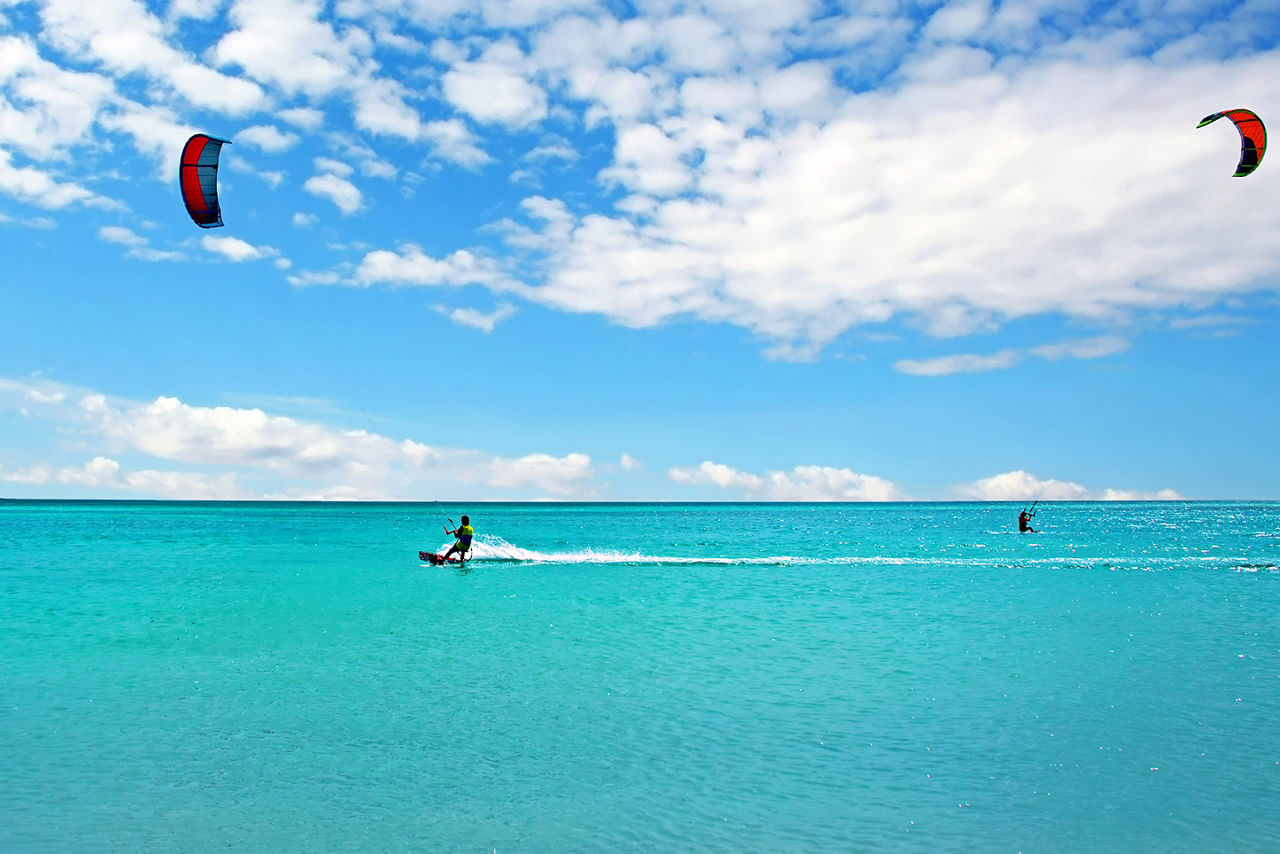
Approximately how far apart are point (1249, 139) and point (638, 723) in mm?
21711

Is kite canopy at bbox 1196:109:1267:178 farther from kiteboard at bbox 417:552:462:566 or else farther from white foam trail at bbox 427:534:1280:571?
kiteboard at bbox 417:552:462:566

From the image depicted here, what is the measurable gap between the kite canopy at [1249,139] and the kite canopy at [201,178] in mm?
25188

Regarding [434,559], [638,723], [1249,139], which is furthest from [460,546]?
[1249,139]

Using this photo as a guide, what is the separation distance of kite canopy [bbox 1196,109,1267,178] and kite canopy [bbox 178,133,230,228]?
2519 cm

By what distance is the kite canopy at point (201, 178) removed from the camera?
803 inches

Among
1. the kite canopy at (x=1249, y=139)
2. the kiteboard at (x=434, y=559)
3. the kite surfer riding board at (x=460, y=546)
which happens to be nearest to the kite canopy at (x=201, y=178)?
the kite surfer riding board at (x=460, y=546)

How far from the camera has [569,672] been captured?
15.2m

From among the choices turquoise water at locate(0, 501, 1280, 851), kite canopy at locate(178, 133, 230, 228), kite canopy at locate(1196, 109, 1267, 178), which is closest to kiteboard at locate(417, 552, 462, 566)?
turquoise water at locate(0, 501, 1280, 851)

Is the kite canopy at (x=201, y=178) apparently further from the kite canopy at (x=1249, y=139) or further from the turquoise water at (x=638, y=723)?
the kite canopy at (x=1249, y=139)

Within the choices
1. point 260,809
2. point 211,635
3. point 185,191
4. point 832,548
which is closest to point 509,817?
point 260,809

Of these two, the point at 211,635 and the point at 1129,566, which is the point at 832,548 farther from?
the point at 211,635

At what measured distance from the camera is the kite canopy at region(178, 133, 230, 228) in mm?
20391

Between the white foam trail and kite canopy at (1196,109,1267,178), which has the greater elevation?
kite canopy at (1196,109,1267,178)

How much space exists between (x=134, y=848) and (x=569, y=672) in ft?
26.8
